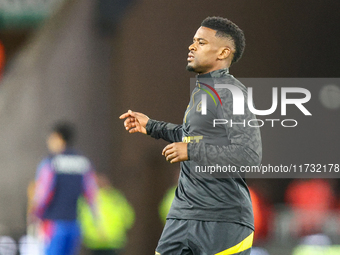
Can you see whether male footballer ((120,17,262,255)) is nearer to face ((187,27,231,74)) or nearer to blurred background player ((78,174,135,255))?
face ((187,27,231,74))

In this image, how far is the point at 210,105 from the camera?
5.88 feet

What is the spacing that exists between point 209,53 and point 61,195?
2137mm

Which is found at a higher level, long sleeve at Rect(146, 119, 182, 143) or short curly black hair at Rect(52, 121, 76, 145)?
short curly black hair at Rect(52, 121, 76, 145)

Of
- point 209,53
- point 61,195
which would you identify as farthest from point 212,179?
point 61,195

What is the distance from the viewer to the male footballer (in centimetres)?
167

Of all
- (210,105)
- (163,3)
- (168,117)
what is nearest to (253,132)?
(210,105)

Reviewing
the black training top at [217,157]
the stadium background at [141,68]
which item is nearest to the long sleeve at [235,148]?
the black training top at [217,157]

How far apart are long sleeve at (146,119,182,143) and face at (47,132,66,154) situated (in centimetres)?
169

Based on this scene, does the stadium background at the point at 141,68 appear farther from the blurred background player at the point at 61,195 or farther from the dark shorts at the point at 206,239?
the dark shorts at the point at 206,239

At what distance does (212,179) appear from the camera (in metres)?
1.80

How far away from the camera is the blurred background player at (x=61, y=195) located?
11.9 feet

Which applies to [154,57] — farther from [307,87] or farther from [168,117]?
[307,87]

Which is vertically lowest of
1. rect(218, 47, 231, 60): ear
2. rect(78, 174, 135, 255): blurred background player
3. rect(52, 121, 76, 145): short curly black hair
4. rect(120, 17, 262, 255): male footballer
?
rect(78, 174, 135, 255): blurred background player

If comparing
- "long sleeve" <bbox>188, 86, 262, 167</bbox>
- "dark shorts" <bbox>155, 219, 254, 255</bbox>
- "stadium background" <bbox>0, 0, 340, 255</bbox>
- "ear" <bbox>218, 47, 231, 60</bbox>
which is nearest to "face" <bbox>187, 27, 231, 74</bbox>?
"ear" <bbox>218, 47, 231, 60</bbox>
